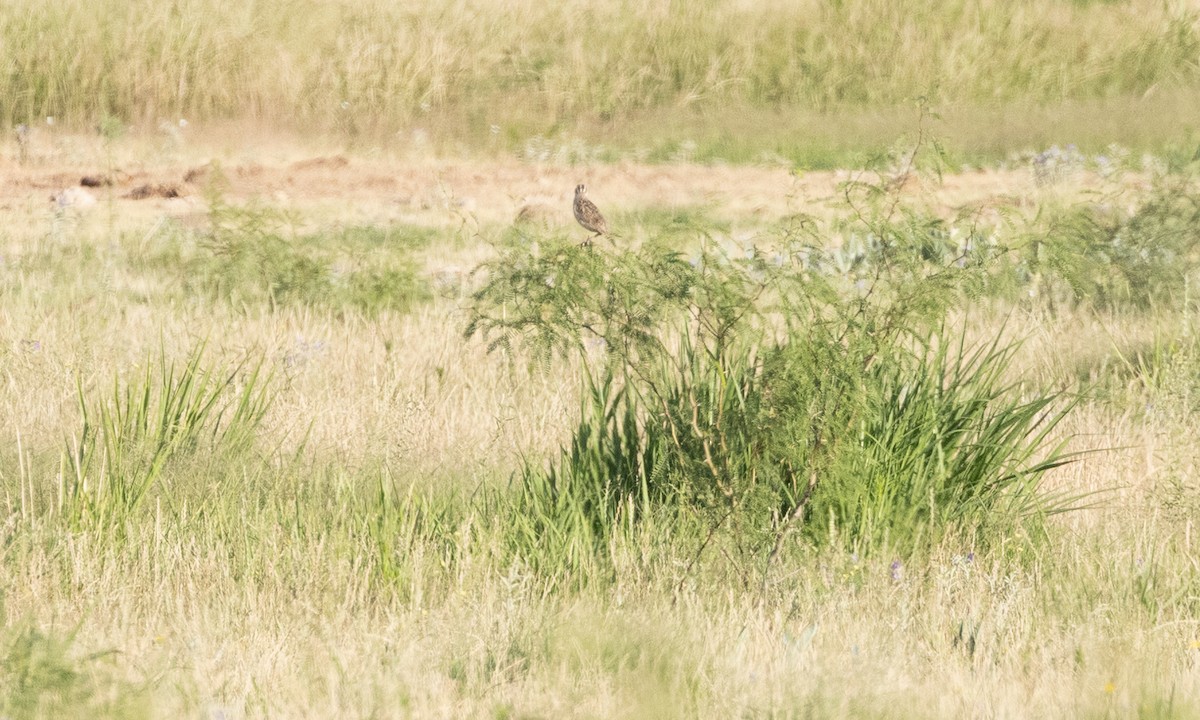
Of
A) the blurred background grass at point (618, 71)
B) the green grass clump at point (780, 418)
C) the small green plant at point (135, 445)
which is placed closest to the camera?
the green grass clump at point (780, 418)

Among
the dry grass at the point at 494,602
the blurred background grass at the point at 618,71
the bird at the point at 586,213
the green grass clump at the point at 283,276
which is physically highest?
the blurred background grass at the point at 618,71

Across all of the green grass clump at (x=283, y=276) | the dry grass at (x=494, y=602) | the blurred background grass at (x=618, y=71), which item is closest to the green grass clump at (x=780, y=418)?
the dry grass at (x=494, y=602)

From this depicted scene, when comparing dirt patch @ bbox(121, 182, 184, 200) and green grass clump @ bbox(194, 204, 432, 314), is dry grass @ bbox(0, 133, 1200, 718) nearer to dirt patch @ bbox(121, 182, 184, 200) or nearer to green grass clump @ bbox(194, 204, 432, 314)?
green grass clump @ bbox(194, 204, 432, 314)

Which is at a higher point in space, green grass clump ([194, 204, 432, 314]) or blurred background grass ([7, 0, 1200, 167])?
blurred background grass ([7, 0, 1200, 167])

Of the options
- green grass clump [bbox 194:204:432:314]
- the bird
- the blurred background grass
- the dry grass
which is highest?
the blurred background grass

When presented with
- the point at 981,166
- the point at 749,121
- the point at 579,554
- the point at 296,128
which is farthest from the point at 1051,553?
the point at 296,128

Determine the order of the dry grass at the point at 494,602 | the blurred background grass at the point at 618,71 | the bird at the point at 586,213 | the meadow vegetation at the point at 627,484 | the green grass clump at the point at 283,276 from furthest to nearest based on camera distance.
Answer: the blurred background grass at the point at 618,71, the bird at the point at 586,213, the green grass clump at the point at 283,276, the meadow vegetation at the point at 627,484, the dry grass at the point at 494,602

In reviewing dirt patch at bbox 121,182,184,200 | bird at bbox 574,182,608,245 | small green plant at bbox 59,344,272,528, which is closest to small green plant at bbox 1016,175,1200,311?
bird at bbox 574,182,608,245

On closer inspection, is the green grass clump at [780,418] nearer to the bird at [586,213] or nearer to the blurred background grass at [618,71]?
the bird at [586,213]

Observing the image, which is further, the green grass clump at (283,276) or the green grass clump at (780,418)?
the green grass clump at (283,276)

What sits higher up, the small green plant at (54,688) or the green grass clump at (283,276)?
the green grass clump at (283,276)

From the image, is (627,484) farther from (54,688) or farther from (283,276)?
(283,276)

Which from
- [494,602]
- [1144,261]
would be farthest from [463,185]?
[494,602]

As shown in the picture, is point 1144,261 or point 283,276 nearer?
point 1144,261
